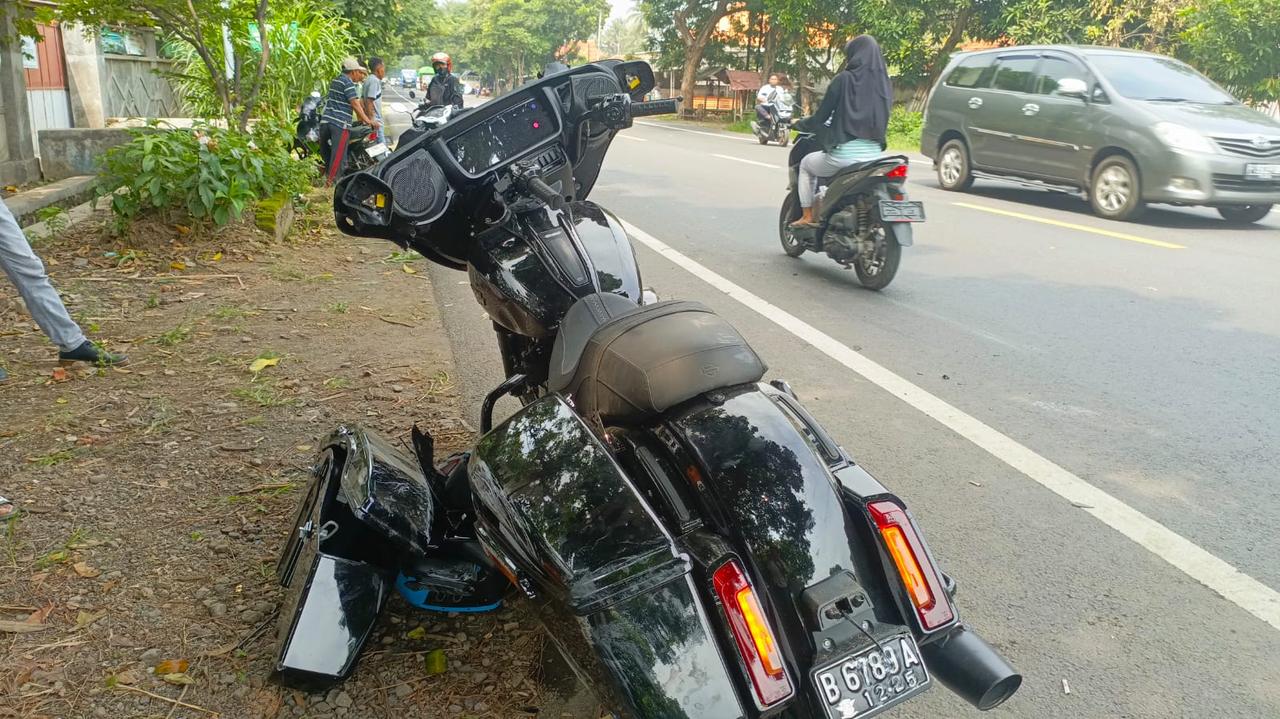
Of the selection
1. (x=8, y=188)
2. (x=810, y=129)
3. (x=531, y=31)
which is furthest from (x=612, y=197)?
(x=531, y=31)

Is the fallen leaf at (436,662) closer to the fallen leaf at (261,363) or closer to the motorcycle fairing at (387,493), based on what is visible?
the motorcycle fairing at (387,493)

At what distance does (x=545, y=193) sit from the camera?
2.81 meters

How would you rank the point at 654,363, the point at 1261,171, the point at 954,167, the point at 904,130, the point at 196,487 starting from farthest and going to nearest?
1. the point at 904,130
2. the point at 954,167
3. the point at 1261,171
4. the point at 196,487
5. the point at 654,363

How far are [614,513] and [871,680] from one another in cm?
53

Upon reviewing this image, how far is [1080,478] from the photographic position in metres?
3.77

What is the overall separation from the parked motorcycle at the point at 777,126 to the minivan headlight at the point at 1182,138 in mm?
12075

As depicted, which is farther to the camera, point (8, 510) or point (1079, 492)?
point (1079, 492)

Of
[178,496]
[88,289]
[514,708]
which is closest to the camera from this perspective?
[514,708]

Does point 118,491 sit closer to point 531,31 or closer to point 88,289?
point 88,289

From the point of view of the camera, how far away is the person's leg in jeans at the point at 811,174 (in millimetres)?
7156

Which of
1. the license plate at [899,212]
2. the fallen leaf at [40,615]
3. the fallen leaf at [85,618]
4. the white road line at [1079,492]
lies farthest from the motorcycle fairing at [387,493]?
the license plate at [899,212]

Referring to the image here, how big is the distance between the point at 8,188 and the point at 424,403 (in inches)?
311

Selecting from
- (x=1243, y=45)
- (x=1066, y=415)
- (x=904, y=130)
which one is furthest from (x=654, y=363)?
(x=904, y=130)

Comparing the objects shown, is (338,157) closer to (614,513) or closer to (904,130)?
(614,513)
